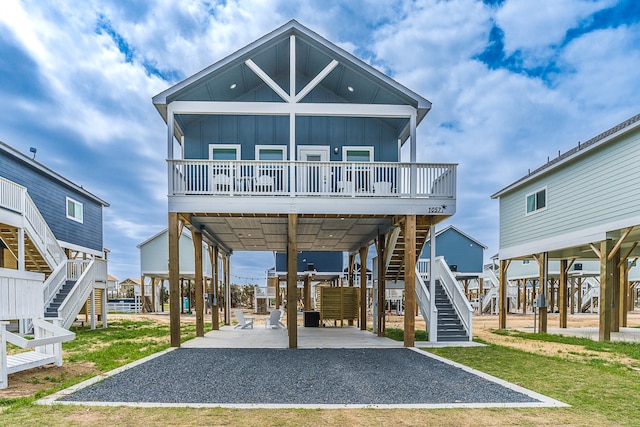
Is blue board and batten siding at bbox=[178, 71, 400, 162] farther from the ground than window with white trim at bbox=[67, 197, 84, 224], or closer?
farther from the ground

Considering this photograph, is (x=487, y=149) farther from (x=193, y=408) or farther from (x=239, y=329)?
(x=193, y=408)

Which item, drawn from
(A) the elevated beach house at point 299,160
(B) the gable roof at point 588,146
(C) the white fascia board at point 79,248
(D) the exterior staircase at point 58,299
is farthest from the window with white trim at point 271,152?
(C) the white fascia board at point 79,248

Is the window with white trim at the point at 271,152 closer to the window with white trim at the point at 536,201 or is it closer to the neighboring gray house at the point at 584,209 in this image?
the neighboring gray house at the point at 584,209

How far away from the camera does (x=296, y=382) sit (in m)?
6.66

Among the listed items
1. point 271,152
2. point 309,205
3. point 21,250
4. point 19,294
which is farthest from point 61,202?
point 309,205

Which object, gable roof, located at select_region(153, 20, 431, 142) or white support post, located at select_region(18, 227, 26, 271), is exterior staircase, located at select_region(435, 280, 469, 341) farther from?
white support post, located at select_region(18, 227, 26, 271)

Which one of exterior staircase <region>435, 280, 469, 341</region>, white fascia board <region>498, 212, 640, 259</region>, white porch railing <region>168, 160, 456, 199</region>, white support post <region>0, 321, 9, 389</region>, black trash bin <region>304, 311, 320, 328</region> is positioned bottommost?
black trash bin <region>304, 311, 320, 328</region>

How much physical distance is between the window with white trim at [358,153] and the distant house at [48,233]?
9.57 m

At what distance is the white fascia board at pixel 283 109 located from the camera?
1112 cm

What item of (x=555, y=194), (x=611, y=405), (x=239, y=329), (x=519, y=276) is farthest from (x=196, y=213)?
(x=519, y=276)

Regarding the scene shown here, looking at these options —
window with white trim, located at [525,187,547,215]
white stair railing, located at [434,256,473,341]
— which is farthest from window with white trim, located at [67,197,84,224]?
window with white trim, located at [525,187,547,215]

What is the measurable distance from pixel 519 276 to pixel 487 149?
527 inches

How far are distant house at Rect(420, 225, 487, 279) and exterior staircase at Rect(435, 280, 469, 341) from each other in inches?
724

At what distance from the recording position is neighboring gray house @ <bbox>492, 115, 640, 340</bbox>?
39.2ft
